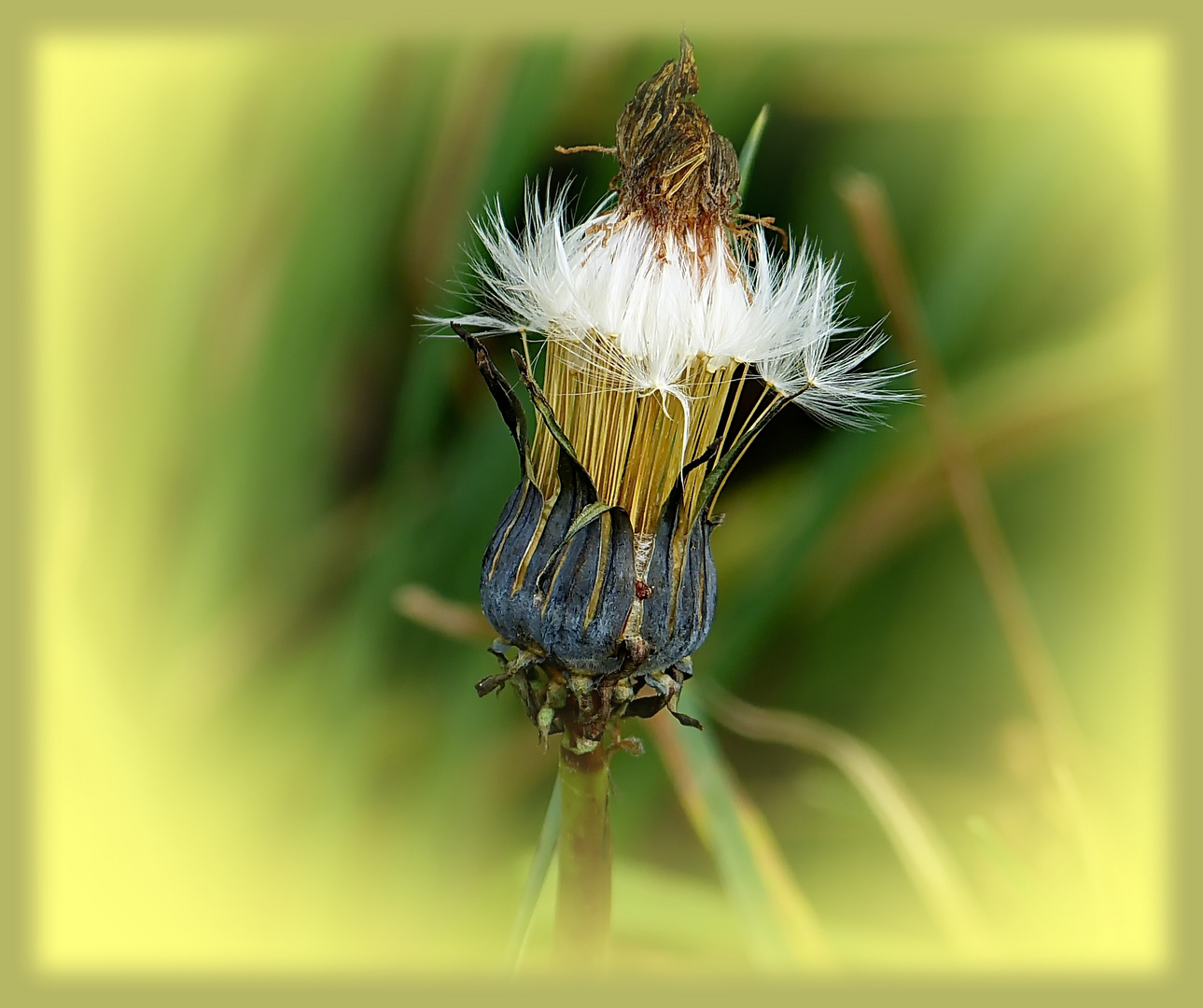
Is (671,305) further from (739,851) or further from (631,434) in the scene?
(739,851)

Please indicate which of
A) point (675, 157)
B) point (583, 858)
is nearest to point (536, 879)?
point (583, 858)

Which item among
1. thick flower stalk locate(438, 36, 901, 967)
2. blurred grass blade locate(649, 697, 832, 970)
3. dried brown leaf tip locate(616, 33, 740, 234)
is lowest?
blurred grass blade locate(649, 697, 832, 970)

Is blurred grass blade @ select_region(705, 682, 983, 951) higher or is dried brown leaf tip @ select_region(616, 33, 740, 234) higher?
dried brown leaf tip @ select_region(616, 33, 740, 234)

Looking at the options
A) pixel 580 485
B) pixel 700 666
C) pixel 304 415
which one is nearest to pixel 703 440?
pixel 580 485

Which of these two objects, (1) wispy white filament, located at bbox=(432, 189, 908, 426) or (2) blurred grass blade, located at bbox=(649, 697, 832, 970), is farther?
(2) blurred grass blade, located at bbox=(649, 697, 832, 970)

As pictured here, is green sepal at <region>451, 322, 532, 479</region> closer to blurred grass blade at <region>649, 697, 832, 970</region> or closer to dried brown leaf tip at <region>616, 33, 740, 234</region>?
dried brown leaf tip at <region>616, 33, 740, 234</region>

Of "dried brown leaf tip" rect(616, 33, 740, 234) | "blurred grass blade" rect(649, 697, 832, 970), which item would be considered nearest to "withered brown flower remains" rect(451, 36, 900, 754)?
"dried brown leaf tip" rect(616, 33, 740, 234)
